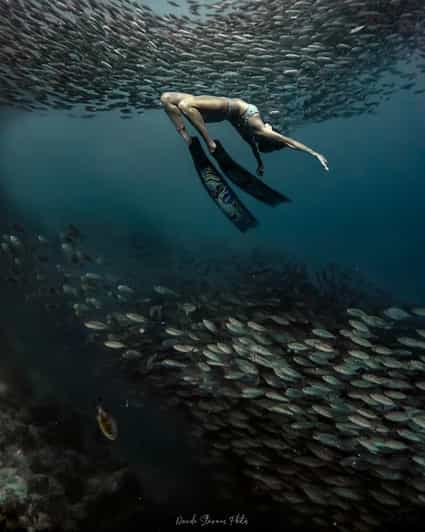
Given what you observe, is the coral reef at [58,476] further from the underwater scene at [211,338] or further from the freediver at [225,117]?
the freediver at [225,117]

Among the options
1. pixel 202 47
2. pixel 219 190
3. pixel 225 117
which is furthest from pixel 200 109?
pixel 202 47

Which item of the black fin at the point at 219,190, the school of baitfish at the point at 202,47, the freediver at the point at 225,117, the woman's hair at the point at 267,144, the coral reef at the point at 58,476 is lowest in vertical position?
the coral reef at the point at 58,476

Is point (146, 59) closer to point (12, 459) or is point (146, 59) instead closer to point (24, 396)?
point (24, 396)

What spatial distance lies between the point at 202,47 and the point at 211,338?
712 cm

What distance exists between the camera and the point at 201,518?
253 inches

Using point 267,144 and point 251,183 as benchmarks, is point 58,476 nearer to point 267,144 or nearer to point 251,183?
point 251,183

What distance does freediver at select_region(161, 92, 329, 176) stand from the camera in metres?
4.08

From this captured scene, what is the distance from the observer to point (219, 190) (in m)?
4.71

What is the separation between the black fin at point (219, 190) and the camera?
460 cm

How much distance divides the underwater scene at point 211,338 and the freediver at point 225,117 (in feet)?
0.07

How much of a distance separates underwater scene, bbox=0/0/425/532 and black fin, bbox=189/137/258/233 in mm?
26

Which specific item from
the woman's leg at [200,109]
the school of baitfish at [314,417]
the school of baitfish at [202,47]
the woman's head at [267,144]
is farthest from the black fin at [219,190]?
the school of baitfish at [202,47]

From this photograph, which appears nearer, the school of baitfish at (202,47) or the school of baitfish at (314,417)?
the school of baitfish at (314,417)

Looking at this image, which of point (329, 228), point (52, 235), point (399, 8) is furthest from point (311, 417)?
point (329, 228)
